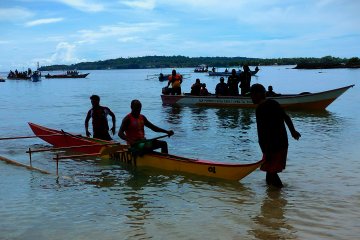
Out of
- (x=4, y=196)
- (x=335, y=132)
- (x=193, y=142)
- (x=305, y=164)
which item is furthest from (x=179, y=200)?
(x=335, y=132)

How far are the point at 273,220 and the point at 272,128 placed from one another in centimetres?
166

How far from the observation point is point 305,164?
10.9 m

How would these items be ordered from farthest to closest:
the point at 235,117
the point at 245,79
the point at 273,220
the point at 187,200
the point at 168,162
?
the point at 245,79, the point at 235,117, the point at 168,162, the point at 187,200, the point at 273,220

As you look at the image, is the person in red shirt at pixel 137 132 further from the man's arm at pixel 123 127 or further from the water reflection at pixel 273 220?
the water reflection at pixel 273 220

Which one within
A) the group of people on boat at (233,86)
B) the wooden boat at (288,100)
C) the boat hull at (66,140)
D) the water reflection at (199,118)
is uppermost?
the group of people on boat at (233,86)

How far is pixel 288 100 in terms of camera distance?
2259cm

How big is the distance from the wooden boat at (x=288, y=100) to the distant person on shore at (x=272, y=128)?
49.2 ft

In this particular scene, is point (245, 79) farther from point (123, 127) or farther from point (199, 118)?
point (123, 127)

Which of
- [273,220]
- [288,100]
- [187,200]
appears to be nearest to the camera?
[273,220]

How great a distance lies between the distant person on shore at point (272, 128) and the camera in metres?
7.62

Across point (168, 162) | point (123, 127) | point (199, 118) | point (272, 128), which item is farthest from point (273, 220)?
point (199, 118)

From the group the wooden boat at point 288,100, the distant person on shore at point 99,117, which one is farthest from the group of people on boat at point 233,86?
the distant person on shore at point 99,117

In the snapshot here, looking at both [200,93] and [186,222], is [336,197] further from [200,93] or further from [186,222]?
[200,93]

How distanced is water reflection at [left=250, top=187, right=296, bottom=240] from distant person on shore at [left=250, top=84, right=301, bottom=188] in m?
0.61
